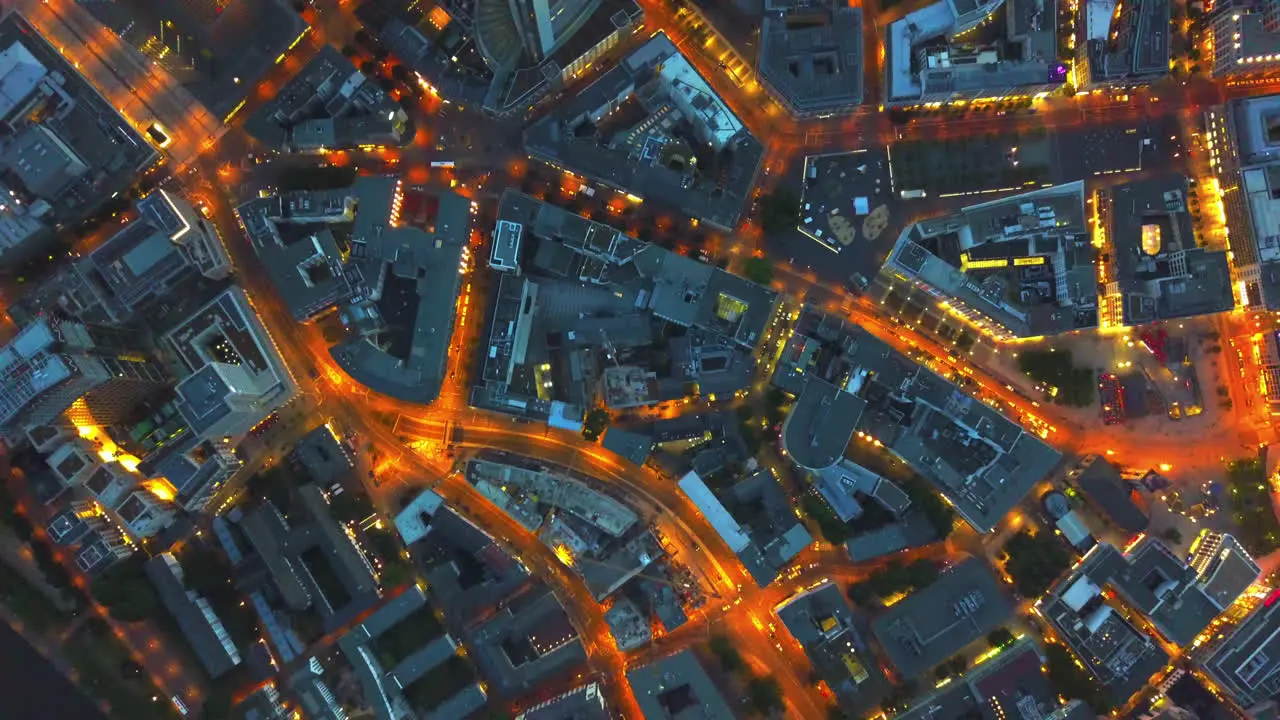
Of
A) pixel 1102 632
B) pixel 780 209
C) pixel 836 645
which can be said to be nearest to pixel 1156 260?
pixel 1102 632

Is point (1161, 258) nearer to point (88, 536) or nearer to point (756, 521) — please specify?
point (756, 521)

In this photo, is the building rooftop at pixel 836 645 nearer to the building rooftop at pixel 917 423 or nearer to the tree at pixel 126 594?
the building rooftop at pixel 917 423

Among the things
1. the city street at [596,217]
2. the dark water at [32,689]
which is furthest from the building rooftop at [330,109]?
the dark water at [32,689]

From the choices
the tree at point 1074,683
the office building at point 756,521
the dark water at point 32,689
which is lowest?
the tree at point 1074,683

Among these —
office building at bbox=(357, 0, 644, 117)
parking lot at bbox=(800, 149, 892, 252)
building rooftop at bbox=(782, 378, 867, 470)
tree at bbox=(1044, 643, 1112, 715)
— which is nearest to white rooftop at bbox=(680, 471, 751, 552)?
building rooftop at bbox=(782, 378, 867, 470)

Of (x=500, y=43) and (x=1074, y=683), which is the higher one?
(x=500, y=43)

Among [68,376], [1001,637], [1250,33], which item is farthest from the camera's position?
[1001,637]

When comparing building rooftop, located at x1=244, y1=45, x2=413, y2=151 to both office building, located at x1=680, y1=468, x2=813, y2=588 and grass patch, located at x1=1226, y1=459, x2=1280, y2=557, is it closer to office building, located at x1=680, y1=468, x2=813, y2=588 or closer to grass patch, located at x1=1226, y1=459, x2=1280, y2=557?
office building, located at x1=680, y1=468, x2=813, y2=588

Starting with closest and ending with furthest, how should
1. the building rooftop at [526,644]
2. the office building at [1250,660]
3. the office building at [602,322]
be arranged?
1. the office building at [1250,660]
2. the building rooftop at [526,644]
3. the office building at [602,322]

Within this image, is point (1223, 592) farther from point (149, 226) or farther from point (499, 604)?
point (149, 226)
